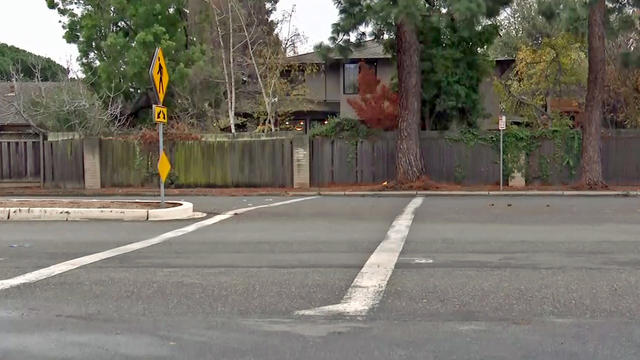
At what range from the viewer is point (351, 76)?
34500 millimetres

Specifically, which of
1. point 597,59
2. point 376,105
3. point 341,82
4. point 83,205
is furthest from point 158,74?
point 341,82

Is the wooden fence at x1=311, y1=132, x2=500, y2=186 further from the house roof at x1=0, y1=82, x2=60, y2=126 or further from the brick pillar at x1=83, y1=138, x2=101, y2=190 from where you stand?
the house roof at x1=0, y1=82, x2=60, y2=126

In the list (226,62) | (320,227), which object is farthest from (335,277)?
(226,62)

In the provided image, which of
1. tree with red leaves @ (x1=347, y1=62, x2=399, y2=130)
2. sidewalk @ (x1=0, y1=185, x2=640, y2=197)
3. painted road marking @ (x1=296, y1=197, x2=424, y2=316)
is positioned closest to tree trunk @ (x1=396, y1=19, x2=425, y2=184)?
sidewalk @ (x1=0, y1=185, x2=640, y2=197)

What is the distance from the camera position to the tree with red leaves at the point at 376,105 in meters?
25.1

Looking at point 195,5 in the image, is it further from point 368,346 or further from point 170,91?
point 368,346

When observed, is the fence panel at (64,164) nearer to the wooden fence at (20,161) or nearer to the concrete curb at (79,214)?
the wooden fence at (20,161)

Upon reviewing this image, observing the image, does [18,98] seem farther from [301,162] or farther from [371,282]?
[371,282]

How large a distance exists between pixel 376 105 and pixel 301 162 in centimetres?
407

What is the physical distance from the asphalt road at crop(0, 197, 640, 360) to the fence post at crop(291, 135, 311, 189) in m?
12.1

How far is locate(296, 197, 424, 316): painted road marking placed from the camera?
582cm

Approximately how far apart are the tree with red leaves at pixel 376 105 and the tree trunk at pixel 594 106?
6.90 m

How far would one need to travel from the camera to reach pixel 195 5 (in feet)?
97.6

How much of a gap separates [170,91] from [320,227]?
20364mm
